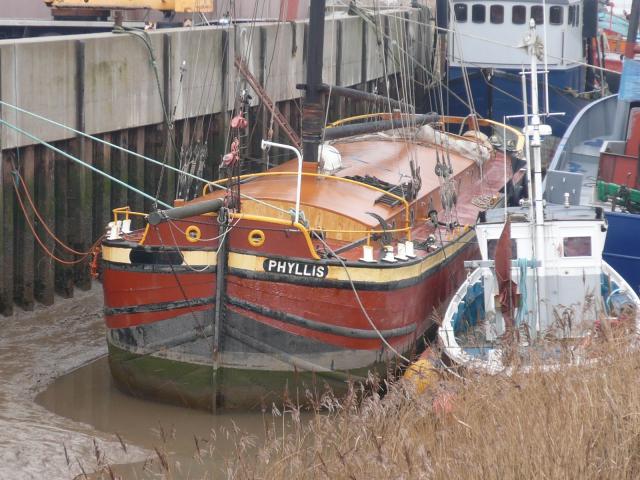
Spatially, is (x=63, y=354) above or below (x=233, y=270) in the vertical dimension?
below

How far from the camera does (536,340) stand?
1002cm

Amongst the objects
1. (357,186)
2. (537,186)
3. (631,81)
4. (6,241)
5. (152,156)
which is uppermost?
(631,81)

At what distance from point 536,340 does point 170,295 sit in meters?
3.54

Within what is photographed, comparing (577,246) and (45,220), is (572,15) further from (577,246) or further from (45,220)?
(577,246)

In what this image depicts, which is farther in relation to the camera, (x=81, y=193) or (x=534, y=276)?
(x=81, y=193)

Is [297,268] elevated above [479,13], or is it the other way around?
[479,13]

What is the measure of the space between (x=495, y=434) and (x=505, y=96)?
25101mm

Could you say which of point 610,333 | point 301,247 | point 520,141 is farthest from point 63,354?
point 520,141

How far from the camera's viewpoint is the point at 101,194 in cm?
1619

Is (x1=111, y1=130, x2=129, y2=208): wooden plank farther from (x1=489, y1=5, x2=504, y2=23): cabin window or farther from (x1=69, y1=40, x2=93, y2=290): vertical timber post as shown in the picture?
(x1=489, y1=5, x2=504, y2=23): cabin window

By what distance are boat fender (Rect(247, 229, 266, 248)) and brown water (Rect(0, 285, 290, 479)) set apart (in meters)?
1.65

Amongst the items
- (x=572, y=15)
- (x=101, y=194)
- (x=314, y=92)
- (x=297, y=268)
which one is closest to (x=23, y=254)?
(x=101, y=194)

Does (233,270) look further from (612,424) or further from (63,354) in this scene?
(612,424)

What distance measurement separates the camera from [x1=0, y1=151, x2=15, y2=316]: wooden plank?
46.4 feet
